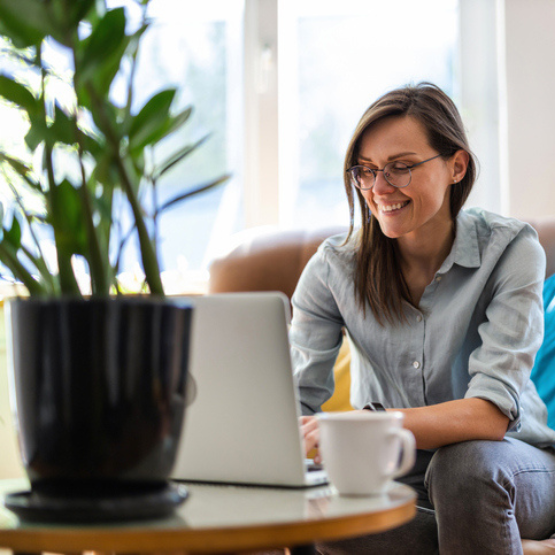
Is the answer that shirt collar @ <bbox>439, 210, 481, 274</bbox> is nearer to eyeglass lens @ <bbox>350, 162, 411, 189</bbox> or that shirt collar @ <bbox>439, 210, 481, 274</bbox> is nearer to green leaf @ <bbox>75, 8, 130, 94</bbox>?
eyeglass lens @ <bbox>350, 162, 411, 189</bbox>

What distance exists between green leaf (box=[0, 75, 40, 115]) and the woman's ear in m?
0.99

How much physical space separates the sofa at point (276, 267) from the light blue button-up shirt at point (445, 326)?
1.23ft

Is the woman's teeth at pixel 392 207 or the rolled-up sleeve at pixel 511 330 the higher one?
the woman's teeth at pixel 392 207

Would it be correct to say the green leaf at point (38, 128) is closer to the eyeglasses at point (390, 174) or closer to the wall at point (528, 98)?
the eyeglasses at point (390, 174)

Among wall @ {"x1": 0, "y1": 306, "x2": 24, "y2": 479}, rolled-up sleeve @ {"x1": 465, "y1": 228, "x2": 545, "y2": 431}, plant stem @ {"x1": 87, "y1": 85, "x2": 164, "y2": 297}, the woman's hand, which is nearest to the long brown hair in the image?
rolled-up sleeve @ {"x1": 465, "y1": 228, "x2": 545, "y2": 431}

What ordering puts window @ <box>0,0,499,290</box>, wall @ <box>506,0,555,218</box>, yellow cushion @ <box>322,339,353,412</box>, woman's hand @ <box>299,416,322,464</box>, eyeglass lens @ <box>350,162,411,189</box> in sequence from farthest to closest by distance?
1. window @ <box>0,0,499,290</box>
2. wall @ <box>506,0,555,218</box>
3. yellow cushion @ <box>322,339,353,412</box>
4. eyeglass lens @ <box>350,162,411,189</box>
5. woman's hand @ <box>299,416,322,464</box>

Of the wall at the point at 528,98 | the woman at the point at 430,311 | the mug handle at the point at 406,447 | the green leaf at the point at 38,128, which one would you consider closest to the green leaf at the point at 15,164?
the green leaf at the point at 38,128

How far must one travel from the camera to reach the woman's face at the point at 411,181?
55.4 inches

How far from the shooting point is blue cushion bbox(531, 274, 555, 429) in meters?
1.54

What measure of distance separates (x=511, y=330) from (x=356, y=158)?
463 millimetres

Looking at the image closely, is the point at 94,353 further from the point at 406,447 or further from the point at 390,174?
the point at 390,174

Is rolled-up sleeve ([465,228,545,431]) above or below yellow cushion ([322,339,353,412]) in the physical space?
above

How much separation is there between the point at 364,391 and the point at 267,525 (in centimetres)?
94

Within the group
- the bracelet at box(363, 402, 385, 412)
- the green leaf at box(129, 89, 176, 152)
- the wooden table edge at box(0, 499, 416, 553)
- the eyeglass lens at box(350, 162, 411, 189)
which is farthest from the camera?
the eyeglass lens at box(350, 162, 411, 189)
